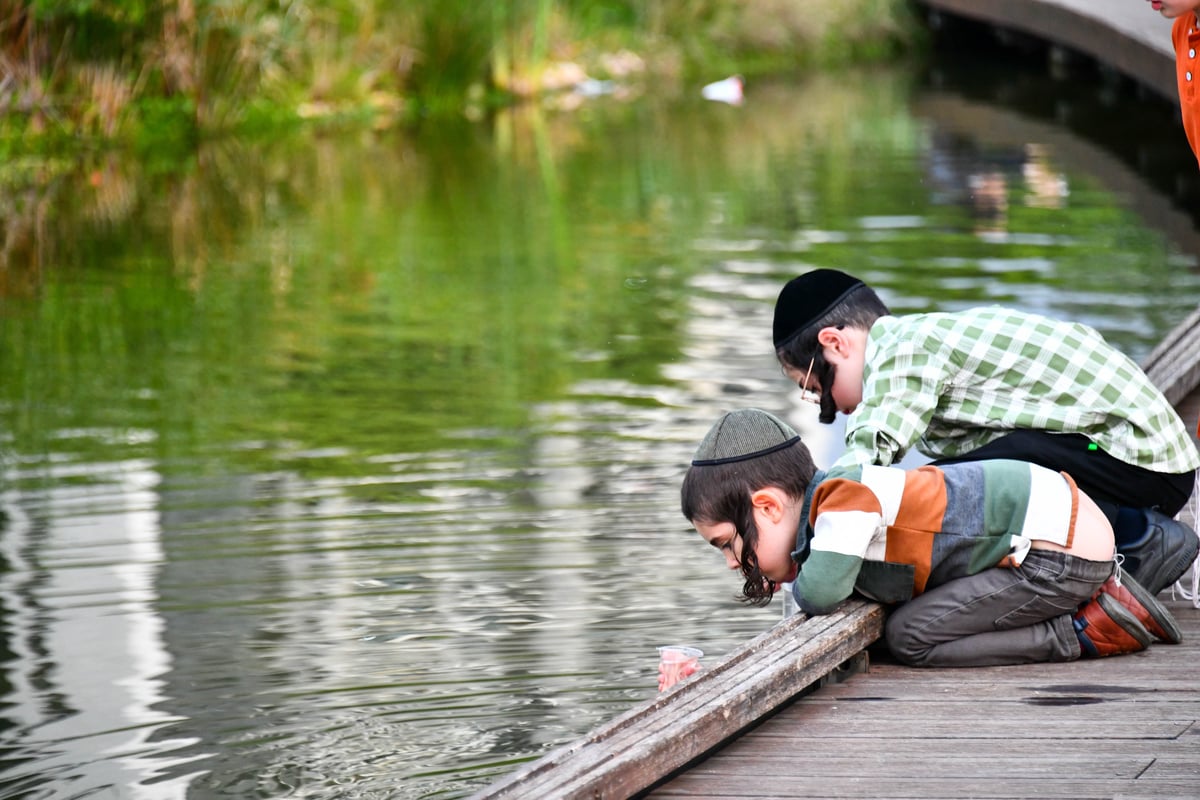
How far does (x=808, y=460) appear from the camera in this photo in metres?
3.42

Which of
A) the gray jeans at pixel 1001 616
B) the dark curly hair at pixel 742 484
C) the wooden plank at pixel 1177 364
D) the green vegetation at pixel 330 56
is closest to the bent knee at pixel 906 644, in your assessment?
the gray jeans at pixel 1001 616

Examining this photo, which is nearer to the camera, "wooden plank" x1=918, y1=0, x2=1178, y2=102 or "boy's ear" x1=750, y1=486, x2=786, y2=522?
"boy's ear" x1=750, y1=486, x2=786, y2=522

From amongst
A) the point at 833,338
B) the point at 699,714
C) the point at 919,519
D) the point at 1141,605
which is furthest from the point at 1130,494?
the point at 699,714

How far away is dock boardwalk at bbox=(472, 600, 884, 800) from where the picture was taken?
8.96 feet

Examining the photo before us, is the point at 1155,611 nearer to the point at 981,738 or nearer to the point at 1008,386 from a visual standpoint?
the point at 1008,386

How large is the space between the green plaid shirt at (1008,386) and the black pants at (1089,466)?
2 centimetres

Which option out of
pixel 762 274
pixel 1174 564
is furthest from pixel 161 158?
pixel 1174 564

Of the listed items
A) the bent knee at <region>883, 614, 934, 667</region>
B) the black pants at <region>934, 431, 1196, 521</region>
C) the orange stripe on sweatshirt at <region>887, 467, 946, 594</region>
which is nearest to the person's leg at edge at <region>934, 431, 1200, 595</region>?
the black pants at <region>934, 431, 1196, 521</region>

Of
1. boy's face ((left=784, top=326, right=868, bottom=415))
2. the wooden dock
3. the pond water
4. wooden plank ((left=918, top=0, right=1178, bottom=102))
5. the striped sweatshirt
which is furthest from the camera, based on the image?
wooden plank ((left=918, top=0, right=1178, bottom=102))

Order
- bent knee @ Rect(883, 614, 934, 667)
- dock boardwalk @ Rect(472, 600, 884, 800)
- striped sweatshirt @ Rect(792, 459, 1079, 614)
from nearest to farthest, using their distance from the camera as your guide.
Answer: dock boardwalk @ Rect(472, 600, 884, 800) < striped sweatshirt @ Rect(792, 459, 1079, 614) < bent knee @ Rect(883, 614, 934, 667)

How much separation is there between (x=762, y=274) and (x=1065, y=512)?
20.1 ft

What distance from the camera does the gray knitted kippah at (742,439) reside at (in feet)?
11.1

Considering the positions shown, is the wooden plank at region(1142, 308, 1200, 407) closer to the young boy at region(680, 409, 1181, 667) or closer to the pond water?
the pond water

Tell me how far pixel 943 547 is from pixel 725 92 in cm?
1806
